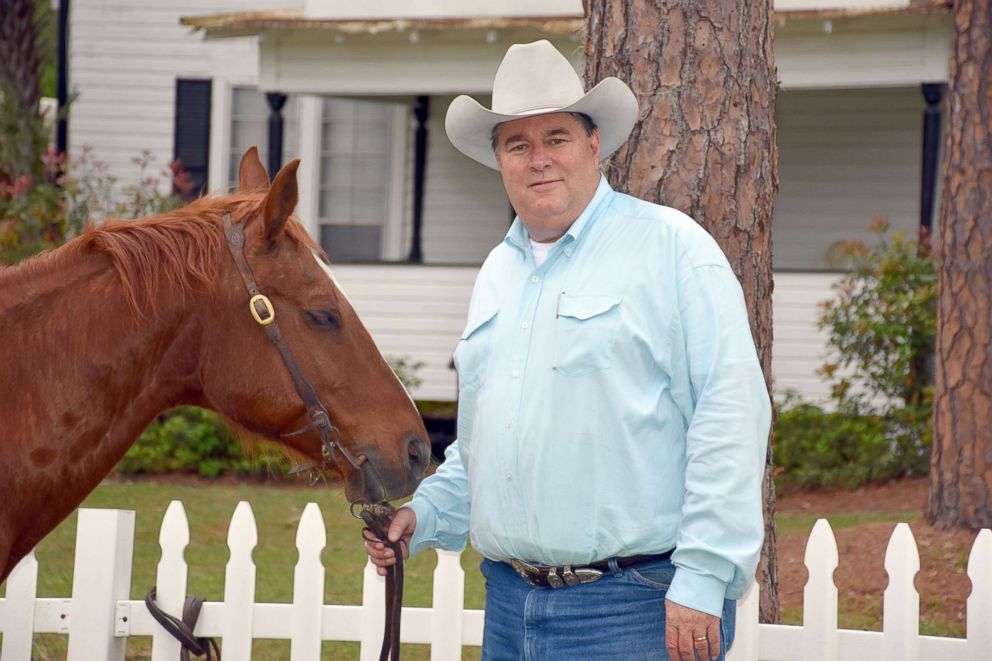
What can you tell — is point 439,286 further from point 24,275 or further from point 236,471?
point 24,275

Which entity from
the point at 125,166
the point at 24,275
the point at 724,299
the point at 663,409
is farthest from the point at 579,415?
the point at 125,166

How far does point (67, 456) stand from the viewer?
2.84 metres

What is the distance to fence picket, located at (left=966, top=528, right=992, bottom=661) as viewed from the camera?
3.84 metres

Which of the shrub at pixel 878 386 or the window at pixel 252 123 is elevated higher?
the window at pixel 252 123

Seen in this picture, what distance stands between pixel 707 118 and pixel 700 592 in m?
1.98

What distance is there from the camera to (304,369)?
294 cm

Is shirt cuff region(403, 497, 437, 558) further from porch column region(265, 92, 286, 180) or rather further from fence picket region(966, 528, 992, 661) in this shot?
porch column region(265, 92, 286, 180)

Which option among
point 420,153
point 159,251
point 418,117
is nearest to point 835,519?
point 159,251

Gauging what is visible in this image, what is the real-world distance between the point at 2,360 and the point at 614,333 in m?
1.43

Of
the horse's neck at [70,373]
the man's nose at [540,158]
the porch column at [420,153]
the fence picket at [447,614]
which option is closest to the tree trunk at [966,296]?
the fence picket at [447,614]

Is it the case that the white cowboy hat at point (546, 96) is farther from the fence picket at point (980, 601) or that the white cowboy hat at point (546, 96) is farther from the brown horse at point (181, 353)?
the fence picket at point (980, 601)

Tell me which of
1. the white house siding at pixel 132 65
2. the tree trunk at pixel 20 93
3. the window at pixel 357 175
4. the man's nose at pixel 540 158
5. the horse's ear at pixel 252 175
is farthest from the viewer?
the window at pixel 357 175

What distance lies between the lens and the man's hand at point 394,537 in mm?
2930

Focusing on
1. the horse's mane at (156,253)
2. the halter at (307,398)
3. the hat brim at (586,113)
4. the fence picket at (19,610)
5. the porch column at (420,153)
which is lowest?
the fence picket at (19,610)
